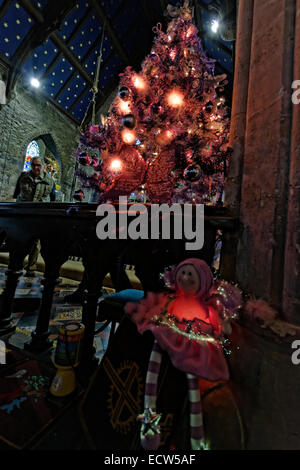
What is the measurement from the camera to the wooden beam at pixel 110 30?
22.2 feet

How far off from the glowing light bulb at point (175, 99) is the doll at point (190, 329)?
2.44 m

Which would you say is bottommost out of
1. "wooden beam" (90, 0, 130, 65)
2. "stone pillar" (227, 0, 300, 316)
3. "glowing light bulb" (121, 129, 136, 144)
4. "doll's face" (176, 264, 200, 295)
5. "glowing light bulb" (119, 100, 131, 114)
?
"doll's face" (176, 264, 200, 295)

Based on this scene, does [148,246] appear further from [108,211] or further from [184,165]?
[184,165]

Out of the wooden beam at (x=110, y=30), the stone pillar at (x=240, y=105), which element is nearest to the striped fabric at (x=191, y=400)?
the stone pillar at (x=240, y=105)

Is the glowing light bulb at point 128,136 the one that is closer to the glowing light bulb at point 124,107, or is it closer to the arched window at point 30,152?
the glowing light bulb at point 124,107

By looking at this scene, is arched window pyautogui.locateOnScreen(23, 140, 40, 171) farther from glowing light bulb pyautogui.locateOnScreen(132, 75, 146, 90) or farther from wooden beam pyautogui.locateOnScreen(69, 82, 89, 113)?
glowing light bulb pyautogui.locateOnScreen(132, 75, 146, 90)

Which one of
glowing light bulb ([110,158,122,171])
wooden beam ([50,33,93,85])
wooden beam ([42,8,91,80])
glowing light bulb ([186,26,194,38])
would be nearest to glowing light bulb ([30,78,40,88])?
wooden beam ([42,8,91,80])

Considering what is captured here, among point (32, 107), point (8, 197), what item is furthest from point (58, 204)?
point (32, 107)

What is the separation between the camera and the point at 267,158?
4.07 ft

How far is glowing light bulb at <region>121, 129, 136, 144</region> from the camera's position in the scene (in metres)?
2.88

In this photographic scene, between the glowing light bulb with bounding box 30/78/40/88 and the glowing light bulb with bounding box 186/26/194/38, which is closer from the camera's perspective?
the glowing light bulb with bounding box 186/26/194/38

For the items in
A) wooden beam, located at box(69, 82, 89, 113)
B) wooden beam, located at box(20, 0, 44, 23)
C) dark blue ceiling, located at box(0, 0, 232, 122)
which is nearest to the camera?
wooden beam, located at box(20, 0, 44, 23)

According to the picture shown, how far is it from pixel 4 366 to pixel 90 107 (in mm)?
10927

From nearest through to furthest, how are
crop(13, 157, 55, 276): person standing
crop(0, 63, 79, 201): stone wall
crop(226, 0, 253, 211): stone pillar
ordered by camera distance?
crop(226, 0, 253, 211): stone pillar, crop(13, 157, 55, 276): person standing, crop(0, 63, 79, 201): stone wall
